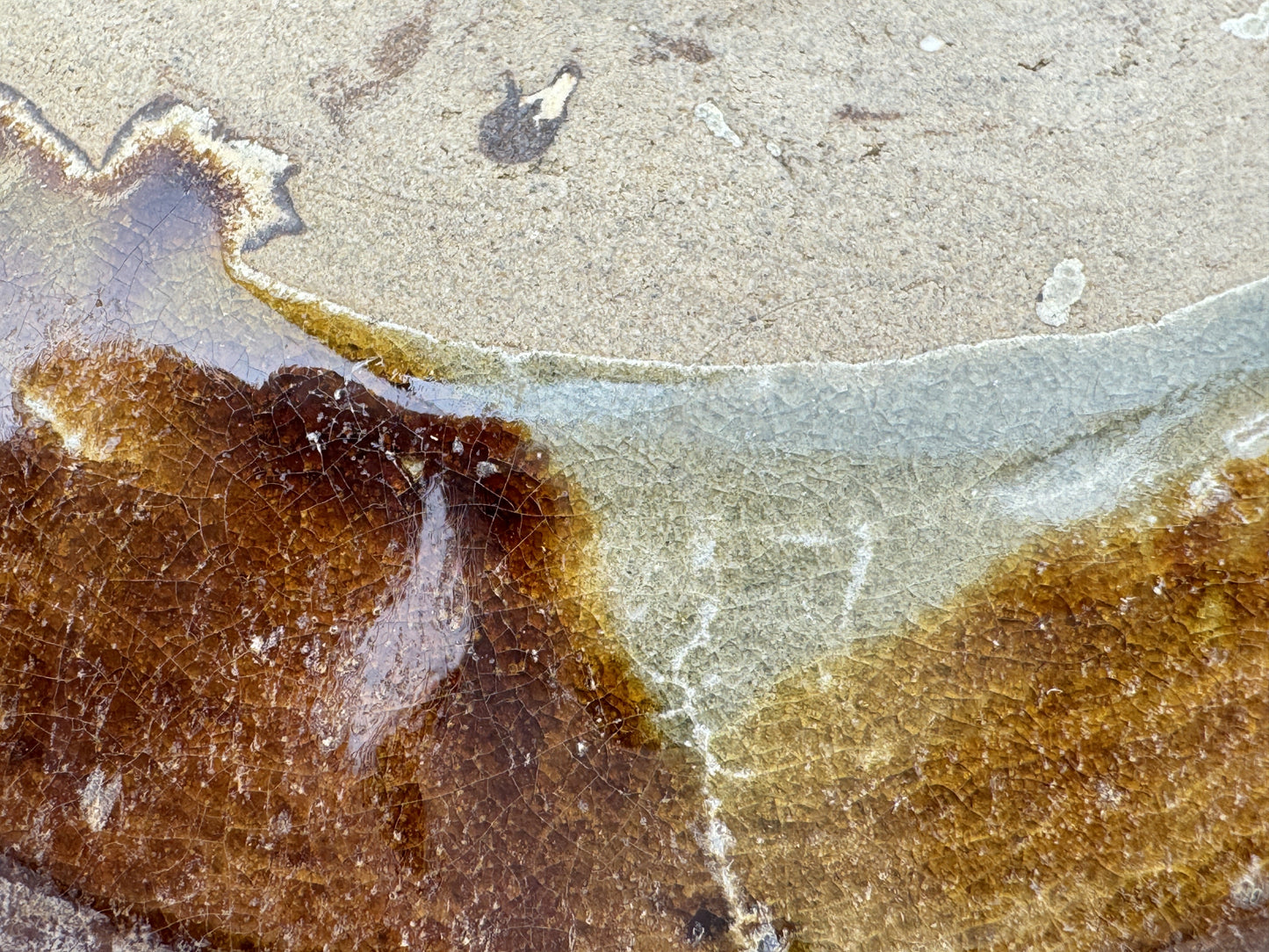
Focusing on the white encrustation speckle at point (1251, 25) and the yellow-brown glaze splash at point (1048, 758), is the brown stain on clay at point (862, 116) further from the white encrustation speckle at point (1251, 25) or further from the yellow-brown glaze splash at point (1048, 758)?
the yellow-brown glaze splash at point (1048, 758)

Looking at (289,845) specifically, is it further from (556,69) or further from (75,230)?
(556,69)

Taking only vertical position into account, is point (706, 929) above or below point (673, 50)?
below

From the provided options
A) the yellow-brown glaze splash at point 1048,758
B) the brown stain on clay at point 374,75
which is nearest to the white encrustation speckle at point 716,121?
the brown stain on clay at point 374,75

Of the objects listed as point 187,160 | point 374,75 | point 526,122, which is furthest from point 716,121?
point 187,160

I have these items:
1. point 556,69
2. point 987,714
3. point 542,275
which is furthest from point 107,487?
point 987,714

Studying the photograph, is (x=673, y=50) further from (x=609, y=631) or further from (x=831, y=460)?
(x=609, y=631)

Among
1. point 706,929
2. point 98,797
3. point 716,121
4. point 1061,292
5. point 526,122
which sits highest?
point 526,122

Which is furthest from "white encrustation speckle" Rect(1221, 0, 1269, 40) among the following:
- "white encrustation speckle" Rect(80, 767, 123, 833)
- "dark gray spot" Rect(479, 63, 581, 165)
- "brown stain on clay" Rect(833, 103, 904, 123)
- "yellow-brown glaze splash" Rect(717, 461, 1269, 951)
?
"white encrustation speckle" Rect(80, 767, 123, 833)
